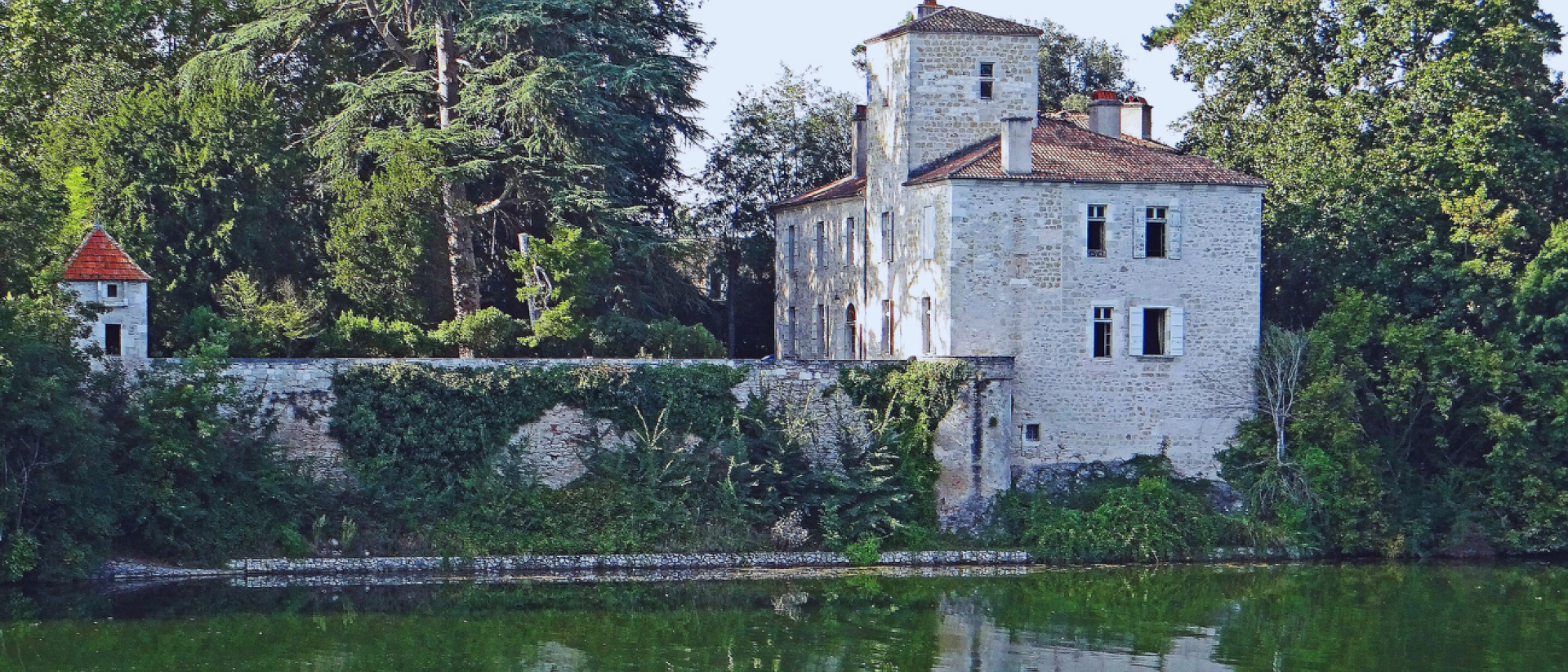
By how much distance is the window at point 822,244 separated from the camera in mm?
41312

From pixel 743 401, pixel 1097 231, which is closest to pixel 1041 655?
pixel 743 401

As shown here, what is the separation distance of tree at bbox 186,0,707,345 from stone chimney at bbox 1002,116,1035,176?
794 centimetres

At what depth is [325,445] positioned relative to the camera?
3247 centimetres

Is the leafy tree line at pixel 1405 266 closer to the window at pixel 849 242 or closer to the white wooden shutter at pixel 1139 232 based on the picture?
the white wooden shutter at pixel 1139 232

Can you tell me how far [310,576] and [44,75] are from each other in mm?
15541

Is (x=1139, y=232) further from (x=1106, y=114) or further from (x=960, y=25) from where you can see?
(x=960, y=25)

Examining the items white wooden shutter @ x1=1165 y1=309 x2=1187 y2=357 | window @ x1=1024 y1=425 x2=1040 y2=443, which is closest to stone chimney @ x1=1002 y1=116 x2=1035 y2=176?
white wooden shutter @ x1=1165 y1=309 x2=1187 y2=357

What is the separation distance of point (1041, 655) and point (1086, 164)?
43.0 feet

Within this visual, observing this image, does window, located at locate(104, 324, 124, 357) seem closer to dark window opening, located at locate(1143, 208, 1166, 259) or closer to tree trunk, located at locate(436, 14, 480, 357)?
tree trunk, located at locate(436, 14, 480, 357)

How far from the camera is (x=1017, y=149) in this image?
3509cm

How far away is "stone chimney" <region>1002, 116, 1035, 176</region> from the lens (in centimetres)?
3497

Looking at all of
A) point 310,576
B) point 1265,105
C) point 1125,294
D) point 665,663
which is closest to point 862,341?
point 1125,294

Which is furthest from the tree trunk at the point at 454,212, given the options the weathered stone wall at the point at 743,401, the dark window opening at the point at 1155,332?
the dark window opening at the point at 1155,332

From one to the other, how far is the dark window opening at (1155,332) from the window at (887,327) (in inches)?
198
